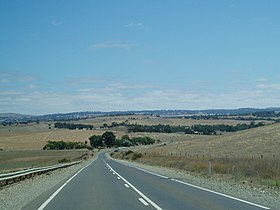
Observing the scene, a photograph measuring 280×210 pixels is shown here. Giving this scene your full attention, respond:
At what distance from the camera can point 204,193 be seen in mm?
21297

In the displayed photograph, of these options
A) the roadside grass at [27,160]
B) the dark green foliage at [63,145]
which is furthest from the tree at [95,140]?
the roadside grass at [27,160]

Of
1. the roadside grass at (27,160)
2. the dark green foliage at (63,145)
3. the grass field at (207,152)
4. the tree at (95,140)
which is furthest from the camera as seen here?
the tree at (95,140)

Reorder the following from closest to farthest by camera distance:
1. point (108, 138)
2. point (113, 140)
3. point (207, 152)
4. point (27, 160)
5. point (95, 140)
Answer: point (207, 152) < point (27, 160) < point (95, 140) < point (108, 138) < point (113, 140)

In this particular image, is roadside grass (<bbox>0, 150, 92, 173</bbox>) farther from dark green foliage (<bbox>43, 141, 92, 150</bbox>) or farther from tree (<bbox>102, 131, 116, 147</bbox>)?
tree (<bbox>102, 131, 116, 147</bbox>)

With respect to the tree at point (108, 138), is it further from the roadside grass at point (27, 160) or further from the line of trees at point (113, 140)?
the roadside grass at point (27, 160)

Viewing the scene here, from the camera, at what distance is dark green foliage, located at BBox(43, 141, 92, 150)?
15157cm

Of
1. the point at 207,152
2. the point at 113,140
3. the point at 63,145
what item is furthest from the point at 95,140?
the point at 207,152

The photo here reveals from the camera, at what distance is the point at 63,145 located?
158000 mm

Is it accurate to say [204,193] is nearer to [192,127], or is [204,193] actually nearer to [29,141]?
[29,141]

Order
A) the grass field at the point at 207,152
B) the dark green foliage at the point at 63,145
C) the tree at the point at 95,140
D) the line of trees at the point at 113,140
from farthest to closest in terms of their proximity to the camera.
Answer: the tree at the point at 95,140 → the line of trees at the point at 113,140 → the dark green foliage at the point at 63,145 → the grass field at the point at 207,152

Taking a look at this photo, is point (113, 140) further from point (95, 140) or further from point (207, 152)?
point (207, 152)

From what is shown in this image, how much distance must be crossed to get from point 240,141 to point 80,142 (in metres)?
95.8

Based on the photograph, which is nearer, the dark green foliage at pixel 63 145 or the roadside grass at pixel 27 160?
the roadside grass at pixel 27 160

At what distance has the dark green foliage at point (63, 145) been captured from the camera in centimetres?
15157
